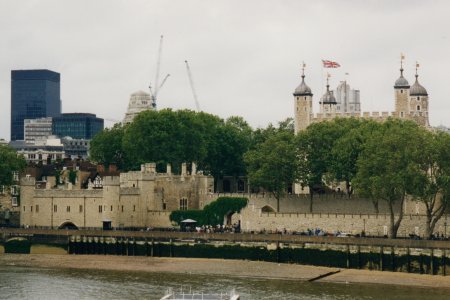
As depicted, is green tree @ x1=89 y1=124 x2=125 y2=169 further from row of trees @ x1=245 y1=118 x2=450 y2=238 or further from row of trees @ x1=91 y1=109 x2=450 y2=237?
row of trees @ x1=245 y1=118 x2=450 y2=238

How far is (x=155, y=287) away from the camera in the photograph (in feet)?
293

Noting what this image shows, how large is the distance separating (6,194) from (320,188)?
1495 inches

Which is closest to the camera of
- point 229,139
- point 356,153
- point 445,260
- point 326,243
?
point 445,260

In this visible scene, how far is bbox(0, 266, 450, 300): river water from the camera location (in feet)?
278

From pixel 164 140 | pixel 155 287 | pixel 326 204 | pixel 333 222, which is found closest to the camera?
pixel 155 287

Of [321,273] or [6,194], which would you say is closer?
[321,273]

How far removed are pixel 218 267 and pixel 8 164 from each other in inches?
1535

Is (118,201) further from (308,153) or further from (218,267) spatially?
(218,267)

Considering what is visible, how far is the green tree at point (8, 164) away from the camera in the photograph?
130000mm

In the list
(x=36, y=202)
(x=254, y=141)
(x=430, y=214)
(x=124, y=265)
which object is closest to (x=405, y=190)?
(x=430, y=214)

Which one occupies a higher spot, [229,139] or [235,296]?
[229,139]

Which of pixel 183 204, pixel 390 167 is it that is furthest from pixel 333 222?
pixel 183 204

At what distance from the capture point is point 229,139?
151m

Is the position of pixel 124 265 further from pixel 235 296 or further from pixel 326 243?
pixel 235 296
